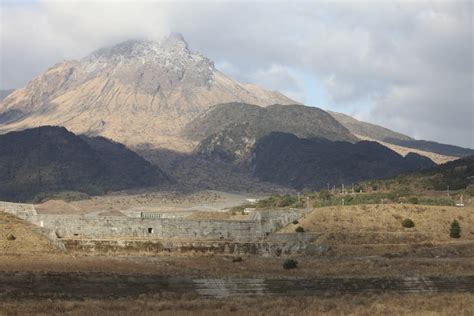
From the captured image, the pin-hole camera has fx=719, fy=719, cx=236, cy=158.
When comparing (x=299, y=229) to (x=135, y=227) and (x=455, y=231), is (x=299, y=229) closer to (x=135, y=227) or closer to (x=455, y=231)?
(x=455, y=231)

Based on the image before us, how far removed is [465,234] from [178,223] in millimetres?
31453

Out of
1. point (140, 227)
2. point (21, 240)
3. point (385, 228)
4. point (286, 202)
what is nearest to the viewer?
point (21, 240)

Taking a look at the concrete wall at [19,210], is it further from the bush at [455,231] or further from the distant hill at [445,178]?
the distant hill at [445,178]

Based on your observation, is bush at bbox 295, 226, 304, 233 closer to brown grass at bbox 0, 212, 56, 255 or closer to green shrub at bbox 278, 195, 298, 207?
brown grass at bbox 0, 212, 56, 255

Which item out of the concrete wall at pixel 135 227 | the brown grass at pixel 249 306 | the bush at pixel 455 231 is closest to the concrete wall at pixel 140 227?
the concrete wall at pixel 135 227

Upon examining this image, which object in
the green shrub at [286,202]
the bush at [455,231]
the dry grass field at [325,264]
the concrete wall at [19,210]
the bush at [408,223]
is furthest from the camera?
the green shrub at [286,202]

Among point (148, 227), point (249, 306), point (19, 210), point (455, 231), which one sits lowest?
point (249, 306)

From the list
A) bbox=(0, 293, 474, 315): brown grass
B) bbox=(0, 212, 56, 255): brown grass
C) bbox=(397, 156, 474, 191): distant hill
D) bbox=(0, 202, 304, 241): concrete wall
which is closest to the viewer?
bbox=(0, 293, 474, 315): brown grass

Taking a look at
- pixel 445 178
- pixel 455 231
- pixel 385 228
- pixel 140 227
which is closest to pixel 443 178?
pixel 445 178

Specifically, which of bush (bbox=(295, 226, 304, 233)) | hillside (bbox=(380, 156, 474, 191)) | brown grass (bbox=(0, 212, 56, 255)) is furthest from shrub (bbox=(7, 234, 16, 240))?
hillside (bbox=(380, 156, 474, 191))

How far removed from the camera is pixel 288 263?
2197 inches

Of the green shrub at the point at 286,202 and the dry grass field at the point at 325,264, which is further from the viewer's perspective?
the green shrub at the point at 286,202

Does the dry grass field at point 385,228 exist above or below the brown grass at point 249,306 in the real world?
above

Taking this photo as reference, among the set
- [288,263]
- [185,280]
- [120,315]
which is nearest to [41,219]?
[288,263]
